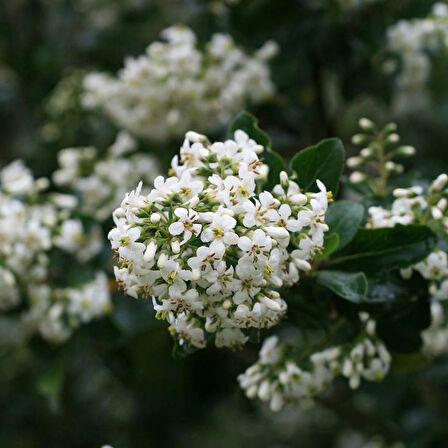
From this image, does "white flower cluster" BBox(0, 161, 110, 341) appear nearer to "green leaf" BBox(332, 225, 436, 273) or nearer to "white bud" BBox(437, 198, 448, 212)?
"green leaf" BBox(332, 225, 436, 273)

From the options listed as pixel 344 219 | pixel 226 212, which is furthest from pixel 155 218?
pixel 344 219

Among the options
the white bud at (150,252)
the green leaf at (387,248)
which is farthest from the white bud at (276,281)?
the green leaf at (387,248)

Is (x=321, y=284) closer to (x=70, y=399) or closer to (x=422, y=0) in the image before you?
(x=422, y=0)

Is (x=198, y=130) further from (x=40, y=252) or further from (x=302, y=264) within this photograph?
(x=302, y=264)

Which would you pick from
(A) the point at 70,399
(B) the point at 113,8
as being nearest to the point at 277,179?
(A) the point at 70,399

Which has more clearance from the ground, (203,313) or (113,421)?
(203,313)

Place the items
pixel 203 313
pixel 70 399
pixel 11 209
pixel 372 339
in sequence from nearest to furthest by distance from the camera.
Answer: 1. pixel 203 313
2. pixel 372 339
3. pixel 11 209
4. pixel 70 399

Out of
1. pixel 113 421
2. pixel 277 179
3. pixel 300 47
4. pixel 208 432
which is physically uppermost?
pixel 277 179
